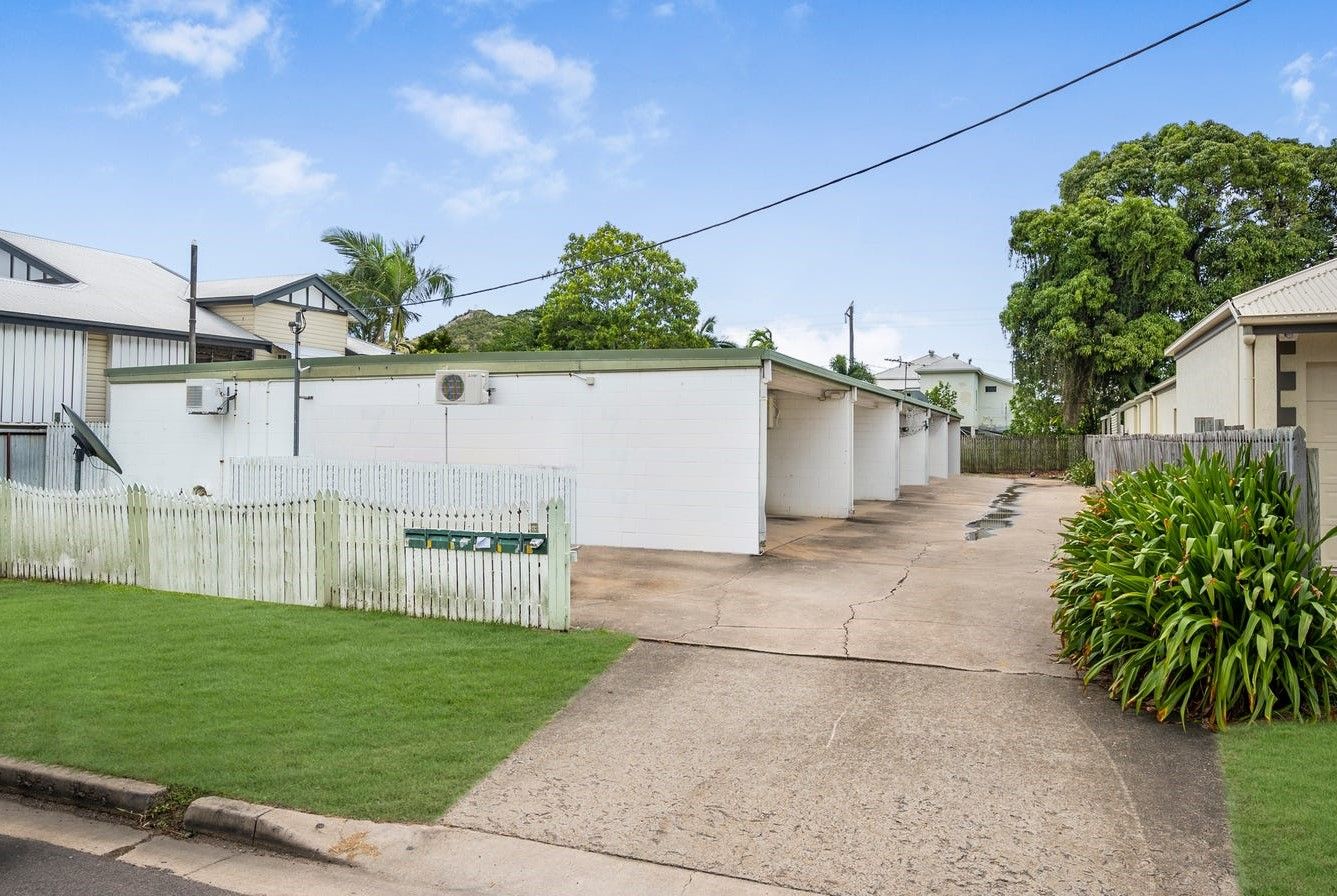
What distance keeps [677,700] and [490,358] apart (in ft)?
32.0

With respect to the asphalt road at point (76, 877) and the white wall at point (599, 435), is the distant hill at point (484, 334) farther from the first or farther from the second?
the asphalt road at point (76, 877)

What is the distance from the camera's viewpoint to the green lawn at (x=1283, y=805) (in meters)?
3.85

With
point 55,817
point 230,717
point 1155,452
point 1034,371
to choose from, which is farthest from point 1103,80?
point 1034,371

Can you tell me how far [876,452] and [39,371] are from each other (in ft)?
68.8

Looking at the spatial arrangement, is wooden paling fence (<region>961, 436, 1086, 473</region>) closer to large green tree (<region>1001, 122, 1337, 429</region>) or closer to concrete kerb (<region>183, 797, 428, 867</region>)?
large green tree (<region>1001, 122, 1337, 429</region>)

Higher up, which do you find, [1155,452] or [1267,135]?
[1267,135]

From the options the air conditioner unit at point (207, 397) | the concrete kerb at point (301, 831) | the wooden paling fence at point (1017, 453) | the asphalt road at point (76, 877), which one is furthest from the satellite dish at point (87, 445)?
the wooden paling fence at point (1017, 453)

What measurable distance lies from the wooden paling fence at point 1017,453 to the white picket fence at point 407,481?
3148 cm

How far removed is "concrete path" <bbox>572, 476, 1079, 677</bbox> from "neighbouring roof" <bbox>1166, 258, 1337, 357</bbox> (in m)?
3.81

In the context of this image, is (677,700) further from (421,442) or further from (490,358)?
(421,442)

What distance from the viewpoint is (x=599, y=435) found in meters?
14.6

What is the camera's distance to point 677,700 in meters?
6.45

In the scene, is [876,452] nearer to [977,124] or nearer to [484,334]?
[977,124]

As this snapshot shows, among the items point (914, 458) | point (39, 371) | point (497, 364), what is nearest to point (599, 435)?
point (497, 364)
